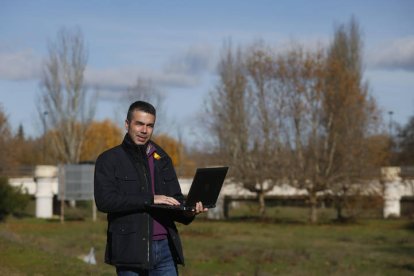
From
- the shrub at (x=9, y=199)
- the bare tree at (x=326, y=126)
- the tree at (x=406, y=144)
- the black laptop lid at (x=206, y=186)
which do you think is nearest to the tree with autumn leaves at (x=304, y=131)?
the bare tree at (x=326, y=126)

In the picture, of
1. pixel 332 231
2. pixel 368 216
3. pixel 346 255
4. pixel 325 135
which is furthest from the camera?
pixel 368 216

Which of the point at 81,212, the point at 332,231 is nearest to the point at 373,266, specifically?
the point at 332,231

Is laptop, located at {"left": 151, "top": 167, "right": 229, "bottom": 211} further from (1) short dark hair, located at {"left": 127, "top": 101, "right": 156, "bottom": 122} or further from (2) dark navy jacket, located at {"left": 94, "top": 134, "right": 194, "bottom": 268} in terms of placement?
(1) short dark hair, located at {"left": 127, "top": 101, "right": 156, "bottom": 122}

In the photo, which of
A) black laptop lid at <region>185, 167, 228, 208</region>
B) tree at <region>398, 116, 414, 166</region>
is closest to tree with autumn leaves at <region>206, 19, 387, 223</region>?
tree at <region>398, 116, 414, 166</region>

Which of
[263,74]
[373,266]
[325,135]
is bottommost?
[373,266]

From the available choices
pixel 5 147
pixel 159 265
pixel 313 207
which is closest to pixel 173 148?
pixel 5 147

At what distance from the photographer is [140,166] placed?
650 centimetres

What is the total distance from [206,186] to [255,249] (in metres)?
22.8

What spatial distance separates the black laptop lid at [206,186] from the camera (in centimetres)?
631

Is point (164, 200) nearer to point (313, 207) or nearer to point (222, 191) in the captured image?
point (313, 207)

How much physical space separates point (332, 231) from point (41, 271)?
2969 centimetres

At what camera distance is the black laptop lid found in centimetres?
631

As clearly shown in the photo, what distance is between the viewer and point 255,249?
28.9 m

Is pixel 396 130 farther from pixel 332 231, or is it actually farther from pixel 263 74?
pixel 332 231
